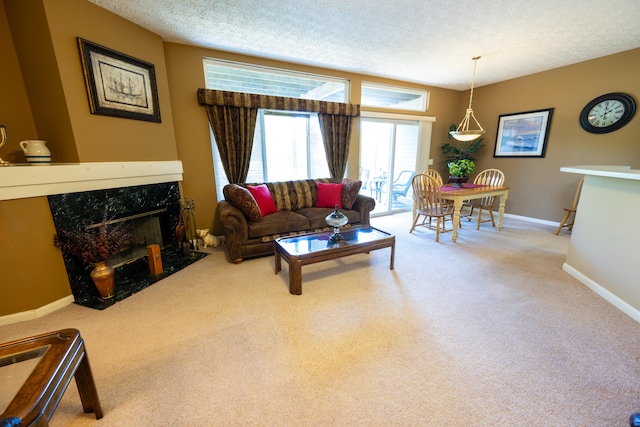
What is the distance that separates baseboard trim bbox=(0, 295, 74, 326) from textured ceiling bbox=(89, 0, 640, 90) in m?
2.68

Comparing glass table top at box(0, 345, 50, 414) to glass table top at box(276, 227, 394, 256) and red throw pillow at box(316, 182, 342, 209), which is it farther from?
red throw pillow at box(316, 182, 342, 209)

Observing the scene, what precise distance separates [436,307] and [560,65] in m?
4.62

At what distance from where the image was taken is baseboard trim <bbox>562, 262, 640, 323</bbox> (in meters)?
1.89

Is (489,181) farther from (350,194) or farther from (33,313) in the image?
(33,313)

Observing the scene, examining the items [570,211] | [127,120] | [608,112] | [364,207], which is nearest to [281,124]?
[364,207]

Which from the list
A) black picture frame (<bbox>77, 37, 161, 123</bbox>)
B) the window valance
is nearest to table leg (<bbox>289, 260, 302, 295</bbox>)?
black picture frame (<bbox>77, 37, 161, 123</bbox>)

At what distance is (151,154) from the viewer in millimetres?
2783

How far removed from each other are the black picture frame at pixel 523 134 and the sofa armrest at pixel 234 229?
200 inches

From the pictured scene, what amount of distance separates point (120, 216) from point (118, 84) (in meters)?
1.32

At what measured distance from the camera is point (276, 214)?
325 centimetres

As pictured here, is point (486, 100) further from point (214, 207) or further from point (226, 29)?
point (214, 207)

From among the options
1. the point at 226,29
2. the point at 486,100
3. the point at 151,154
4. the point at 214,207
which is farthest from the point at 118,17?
the point at 486,100

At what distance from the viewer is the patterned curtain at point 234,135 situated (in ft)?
10.7

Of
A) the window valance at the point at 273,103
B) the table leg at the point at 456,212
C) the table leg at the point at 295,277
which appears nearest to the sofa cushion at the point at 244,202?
the table leg at the point at 295,277
